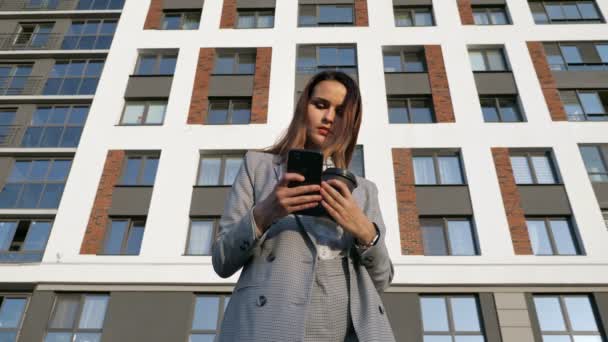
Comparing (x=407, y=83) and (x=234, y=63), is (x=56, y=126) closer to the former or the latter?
(x=234, y=63)

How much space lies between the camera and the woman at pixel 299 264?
202 cm

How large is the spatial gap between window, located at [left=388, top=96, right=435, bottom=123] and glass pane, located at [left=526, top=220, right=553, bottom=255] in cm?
518

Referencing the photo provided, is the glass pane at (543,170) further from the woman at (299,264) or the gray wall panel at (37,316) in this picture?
the gray wall panel at (37,316)

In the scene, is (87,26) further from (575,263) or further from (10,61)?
(575,263)

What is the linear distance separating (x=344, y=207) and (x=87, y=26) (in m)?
26.2

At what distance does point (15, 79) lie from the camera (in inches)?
898

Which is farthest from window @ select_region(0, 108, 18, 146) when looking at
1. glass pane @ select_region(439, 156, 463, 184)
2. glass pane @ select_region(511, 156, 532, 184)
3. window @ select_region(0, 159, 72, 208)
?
glass pane @ select_region(511, 156, 532, 184)

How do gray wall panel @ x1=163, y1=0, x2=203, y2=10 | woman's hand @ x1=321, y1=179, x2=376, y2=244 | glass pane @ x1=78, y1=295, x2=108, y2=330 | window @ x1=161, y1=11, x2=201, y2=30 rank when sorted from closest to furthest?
1. woman's hand @ x1=321, y1=179, x2=376, y2=244
2. glass pane @ x1=78, y1=295, x2=108, y2=330
3. window @ x1=161, y1=11, x2=201, y2=30
4. gray wall panel @ x1=163, y1=0, x2=203, y2=10

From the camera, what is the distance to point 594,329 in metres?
13.7

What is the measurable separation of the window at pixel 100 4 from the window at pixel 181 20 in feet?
17.2

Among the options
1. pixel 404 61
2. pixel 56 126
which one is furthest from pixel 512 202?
pixel 56 126

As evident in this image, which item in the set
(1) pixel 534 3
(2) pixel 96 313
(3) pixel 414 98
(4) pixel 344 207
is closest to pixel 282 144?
(4) pixel 344 207

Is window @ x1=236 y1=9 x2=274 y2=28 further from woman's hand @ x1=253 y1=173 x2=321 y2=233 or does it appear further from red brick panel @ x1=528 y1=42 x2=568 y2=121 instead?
woman's hand @ x1=253 y1=173 x2=321 y2=233

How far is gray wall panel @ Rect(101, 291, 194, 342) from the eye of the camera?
1359 centimetres
